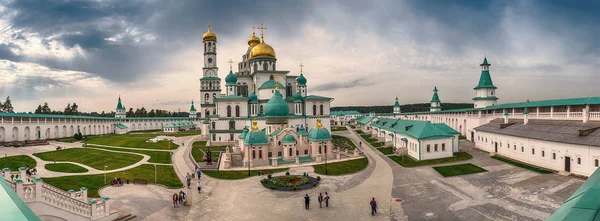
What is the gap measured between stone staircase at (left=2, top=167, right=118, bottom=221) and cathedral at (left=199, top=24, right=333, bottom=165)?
61.8ft

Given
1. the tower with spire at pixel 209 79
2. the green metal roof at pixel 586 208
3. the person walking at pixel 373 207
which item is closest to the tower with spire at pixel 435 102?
the tower with spire at pixel 209 79

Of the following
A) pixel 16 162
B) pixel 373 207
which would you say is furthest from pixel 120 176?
pixel 373 207

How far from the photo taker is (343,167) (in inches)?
1316

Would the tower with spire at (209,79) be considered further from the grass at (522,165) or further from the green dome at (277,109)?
the grass at (522,165)

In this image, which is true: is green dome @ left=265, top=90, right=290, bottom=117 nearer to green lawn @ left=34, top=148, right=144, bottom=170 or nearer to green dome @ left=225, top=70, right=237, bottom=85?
green lawn @ left=34, top=148, right=144, bottom=170

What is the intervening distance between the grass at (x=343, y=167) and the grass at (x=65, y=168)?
22598 mm

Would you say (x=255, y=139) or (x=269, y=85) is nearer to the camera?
(x=255, y=139)

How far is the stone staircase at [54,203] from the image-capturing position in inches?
585

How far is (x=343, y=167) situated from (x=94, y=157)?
96.3 feet

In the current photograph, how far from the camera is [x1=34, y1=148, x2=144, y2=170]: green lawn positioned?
114 feet

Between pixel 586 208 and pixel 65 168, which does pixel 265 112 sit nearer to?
pixel 65 168

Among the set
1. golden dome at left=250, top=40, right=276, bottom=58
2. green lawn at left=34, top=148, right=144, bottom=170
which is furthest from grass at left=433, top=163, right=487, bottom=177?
golden dome at left=250, top=40, right=276, bottom=58

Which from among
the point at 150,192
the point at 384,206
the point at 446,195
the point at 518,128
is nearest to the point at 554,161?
the point at 518,128

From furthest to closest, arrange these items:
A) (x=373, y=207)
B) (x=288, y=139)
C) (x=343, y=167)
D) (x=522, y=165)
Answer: (x=288, y=139)
(x=343, y=167)
(x=522, y=165)
(x=373, y=207)
